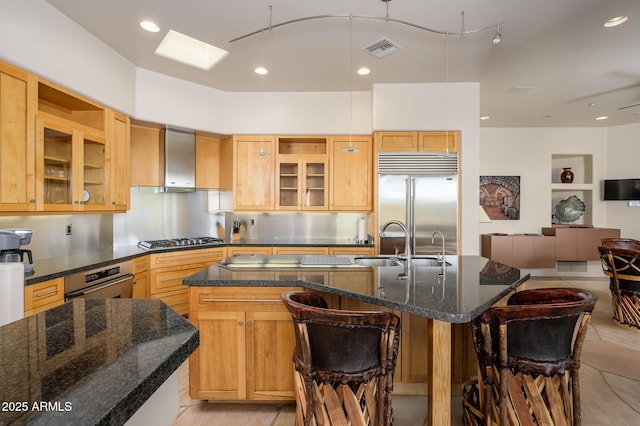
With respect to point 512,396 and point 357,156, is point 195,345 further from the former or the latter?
point 357,156

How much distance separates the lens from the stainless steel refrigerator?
3.88 meters

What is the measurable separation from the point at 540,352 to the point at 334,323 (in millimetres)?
978

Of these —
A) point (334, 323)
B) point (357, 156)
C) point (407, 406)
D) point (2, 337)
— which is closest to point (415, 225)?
point (357, 156)

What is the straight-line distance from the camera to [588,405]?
7.43ft

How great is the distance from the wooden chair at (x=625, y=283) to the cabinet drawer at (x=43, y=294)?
5435mm

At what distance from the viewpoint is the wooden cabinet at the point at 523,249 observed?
5910mm

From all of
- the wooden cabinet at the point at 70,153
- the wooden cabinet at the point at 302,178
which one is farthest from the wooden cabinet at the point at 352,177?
the wooden cabinet at the point at 70,153

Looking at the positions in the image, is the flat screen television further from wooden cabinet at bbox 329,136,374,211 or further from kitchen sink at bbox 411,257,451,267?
kitchen sink at bbox 411,257,451,267

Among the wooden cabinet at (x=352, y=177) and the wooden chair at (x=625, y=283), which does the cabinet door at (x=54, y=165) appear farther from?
the wooden chair at (x=625, y=283)

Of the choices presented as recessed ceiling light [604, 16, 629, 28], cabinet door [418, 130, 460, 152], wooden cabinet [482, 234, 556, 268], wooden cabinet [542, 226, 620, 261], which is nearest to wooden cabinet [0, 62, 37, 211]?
cabinet door [418, 130, 460, 152]

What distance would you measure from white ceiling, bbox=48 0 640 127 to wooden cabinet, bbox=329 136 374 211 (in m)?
0.79

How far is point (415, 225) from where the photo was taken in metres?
3.89

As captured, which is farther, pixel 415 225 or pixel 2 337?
pixel 415 225

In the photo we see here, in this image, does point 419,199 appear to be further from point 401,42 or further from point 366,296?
point 366,296
